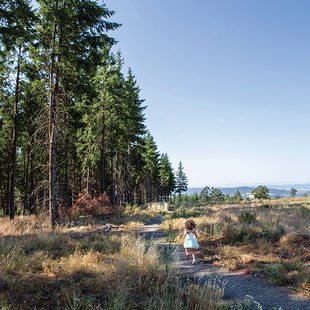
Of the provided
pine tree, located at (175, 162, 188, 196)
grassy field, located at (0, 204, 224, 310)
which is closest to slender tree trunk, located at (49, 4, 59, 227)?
grassy field, located at (0, 204, 224, 310)

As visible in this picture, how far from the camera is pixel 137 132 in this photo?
2553 centimetres

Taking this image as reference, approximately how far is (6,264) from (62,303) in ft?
6.72

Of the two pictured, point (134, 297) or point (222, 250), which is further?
point (222, 250)

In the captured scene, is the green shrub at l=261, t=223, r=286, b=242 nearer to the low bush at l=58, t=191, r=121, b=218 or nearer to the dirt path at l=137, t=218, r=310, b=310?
the dirt path at l=137, t=218, r=310, b=310

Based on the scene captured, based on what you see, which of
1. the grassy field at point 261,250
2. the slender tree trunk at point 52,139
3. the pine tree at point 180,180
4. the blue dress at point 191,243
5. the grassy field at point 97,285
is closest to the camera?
the grassy field at point 97,285

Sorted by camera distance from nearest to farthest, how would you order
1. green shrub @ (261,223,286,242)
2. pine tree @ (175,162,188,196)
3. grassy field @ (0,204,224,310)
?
grassy field @ (0,204,224,310)
green shrub @ (261,223,286,242)
pine tree @ (175,162,188,196)

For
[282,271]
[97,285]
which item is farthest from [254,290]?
[97,285]

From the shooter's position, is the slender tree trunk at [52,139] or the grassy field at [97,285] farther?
the slender tree trunk at [52,139]

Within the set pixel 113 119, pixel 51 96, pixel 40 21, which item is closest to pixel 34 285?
pixel 51 96

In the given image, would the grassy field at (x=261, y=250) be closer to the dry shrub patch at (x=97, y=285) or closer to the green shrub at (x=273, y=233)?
the green shrub at (x=273, y=233)

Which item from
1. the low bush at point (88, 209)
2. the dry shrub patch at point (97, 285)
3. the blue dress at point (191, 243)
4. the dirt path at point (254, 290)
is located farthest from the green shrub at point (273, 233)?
the low bush at point (88, 209)

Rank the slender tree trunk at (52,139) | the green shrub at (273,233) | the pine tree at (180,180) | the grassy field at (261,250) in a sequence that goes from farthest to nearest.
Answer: the pine tree at (180,180)
the slender tree trunk at (52,139)
the green shrub at (273,233)
the grassy field at (261,250)

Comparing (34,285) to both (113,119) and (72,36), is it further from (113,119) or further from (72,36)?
(113,119)

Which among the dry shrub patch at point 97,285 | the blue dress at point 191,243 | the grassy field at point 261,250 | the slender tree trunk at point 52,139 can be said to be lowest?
the grassy field at point 261,250
